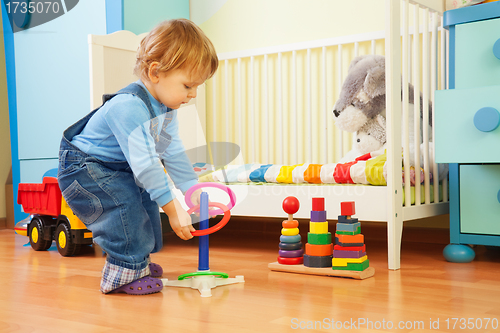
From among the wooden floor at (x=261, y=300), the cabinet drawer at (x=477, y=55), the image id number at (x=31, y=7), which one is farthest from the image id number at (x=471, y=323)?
the image id number at (x=31, y=7)

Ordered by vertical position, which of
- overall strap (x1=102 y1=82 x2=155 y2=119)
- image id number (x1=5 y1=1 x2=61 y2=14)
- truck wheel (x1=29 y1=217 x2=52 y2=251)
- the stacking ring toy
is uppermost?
image id number (x1=5 y1=1 x2=61 y2=14)

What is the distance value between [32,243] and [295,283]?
41.1 inches

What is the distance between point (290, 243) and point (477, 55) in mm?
716

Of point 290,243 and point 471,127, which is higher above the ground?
point 471,127

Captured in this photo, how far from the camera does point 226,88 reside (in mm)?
2121

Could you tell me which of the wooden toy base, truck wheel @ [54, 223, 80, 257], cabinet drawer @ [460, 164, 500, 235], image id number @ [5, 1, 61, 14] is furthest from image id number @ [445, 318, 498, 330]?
image id number @ [5, 1, 61, 14]

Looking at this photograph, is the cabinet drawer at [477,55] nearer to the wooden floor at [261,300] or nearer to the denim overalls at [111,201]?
the wooden floor at [261,300]

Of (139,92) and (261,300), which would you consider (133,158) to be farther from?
(261,300)

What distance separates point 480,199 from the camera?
4.28 feet

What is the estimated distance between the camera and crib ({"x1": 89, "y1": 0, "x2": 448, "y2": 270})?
1.23 m

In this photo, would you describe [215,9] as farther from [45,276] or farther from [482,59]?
[45,276]

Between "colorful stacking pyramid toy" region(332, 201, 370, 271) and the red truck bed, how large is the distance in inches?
37.5

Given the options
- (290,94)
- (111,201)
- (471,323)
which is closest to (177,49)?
(111,201)

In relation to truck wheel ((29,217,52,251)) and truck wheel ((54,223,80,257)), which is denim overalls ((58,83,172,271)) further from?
truck wheel ((29,217,52,251))
